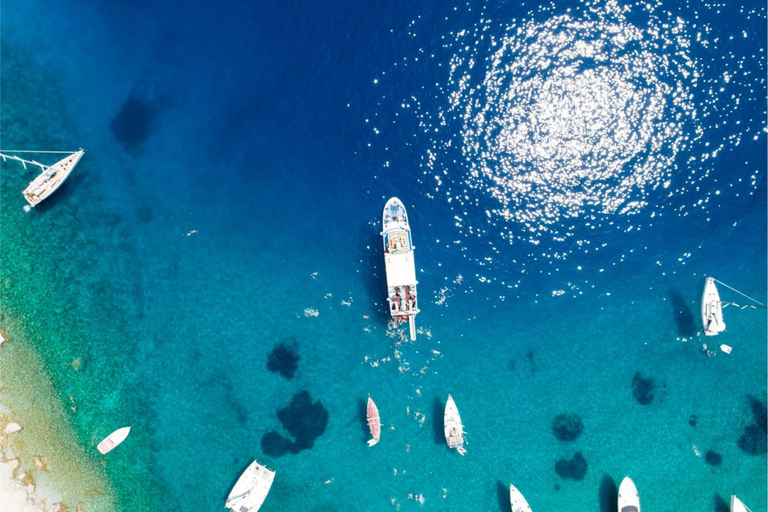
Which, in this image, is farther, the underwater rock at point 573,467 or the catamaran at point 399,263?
the underwater rock at point 573,467

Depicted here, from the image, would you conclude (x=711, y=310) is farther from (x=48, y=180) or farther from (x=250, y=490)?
(x=48, y=180)

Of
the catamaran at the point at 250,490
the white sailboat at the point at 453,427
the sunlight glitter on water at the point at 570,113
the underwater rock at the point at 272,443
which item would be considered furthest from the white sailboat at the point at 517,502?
the sunlight glitter on water at the point at 570,113

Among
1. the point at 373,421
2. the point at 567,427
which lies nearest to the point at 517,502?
the point at 567,427

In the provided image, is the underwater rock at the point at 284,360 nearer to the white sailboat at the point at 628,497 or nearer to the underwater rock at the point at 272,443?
the underwater rock at the point at 272,443

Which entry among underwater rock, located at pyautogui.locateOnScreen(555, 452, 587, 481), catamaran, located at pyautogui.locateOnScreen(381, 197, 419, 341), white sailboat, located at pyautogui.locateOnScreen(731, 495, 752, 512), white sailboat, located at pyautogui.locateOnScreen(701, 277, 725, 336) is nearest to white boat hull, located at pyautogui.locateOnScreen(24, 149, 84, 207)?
catamaran, located at pyautogui.locateOnScreen(381, 197, 419, 341)

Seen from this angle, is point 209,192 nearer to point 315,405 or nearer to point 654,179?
point 315,405

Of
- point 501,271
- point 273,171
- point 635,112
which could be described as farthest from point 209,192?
point 635,112
